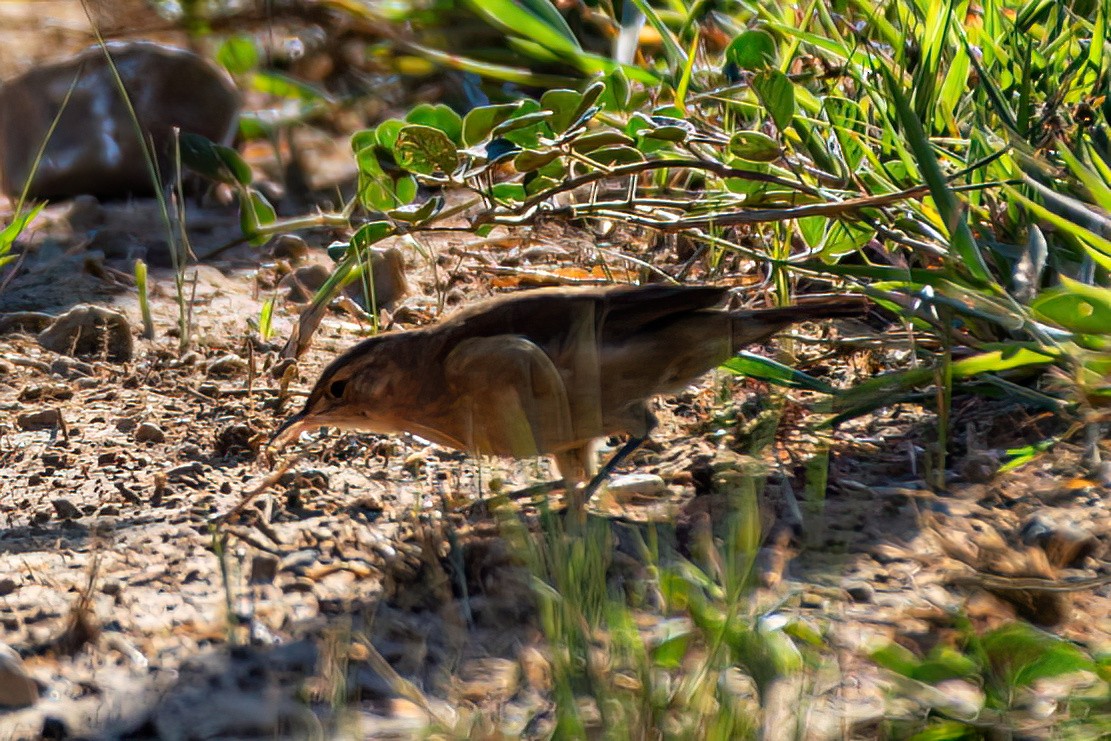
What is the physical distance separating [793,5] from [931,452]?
155 centimetres

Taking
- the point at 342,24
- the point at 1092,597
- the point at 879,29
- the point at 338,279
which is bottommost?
the point at 1092,597

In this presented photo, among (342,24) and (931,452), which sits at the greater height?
(342,24)

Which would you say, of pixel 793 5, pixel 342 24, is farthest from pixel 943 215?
pixel 342 24

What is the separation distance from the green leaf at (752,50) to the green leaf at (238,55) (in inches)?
140

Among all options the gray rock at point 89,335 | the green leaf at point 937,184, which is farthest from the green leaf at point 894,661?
the gray rock at point 89,335

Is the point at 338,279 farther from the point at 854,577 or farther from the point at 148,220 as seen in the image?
the point at 148,220

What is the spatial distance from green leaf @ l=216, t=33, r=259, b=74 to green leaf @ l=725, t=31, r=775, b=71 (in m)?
3.56

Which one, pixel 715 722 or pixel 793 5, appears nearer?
pixel 715 722

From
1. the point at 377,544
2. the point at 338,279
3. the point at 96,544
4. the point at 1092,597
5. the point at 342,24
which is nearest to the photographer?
the point at 1092,597

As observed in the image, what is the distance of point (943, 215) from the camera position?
9.53 feet

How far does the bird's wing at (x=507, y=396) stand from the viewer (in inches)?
123

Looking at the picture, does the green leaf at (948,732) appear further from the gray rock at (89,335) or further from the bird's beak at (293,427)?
the gray rock at (89,335)

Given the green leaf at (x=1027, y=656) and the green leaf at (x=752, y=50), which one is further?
the green leaf at (x=752, y=50)

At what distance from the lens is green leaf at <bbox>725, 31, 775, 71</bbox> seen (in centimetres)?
339
